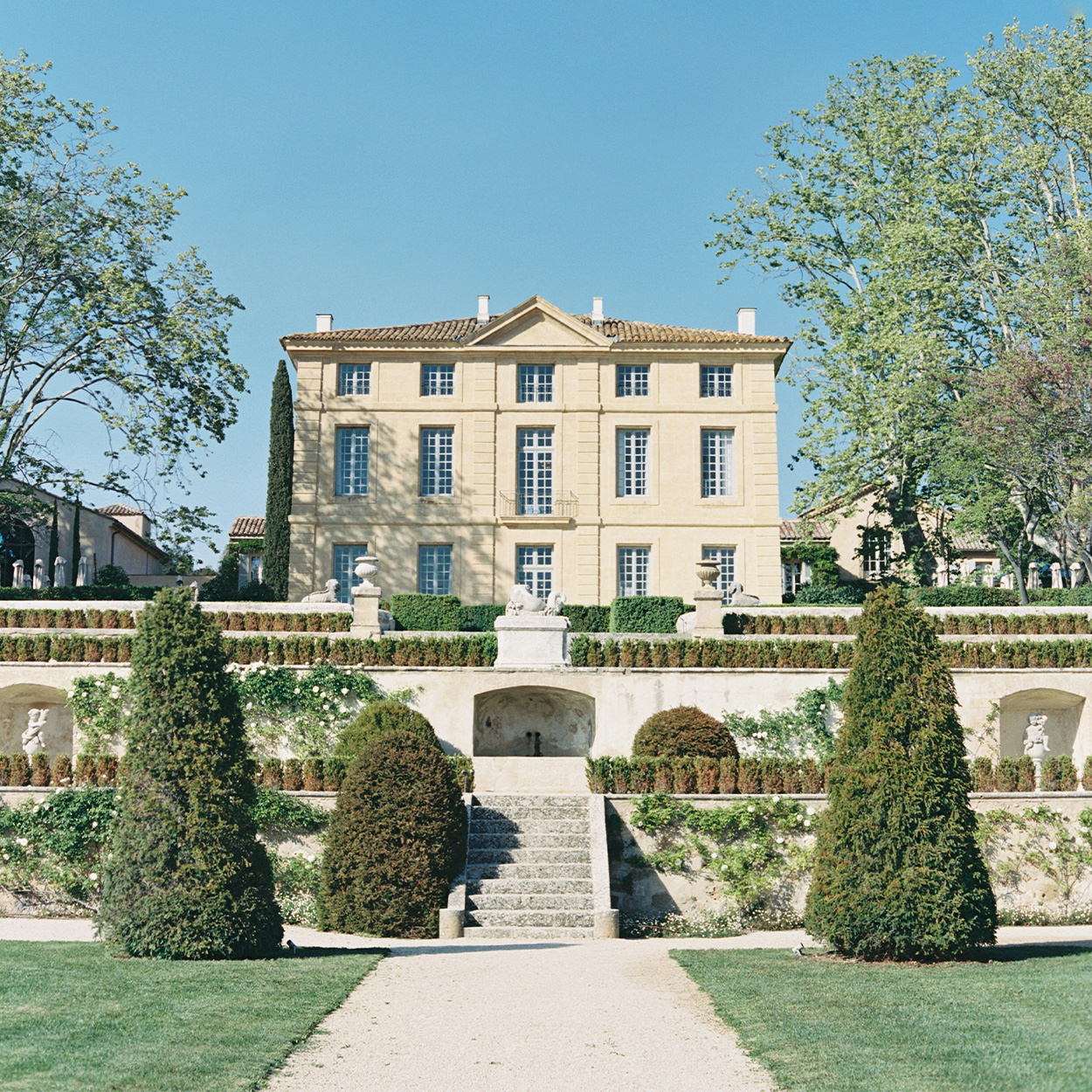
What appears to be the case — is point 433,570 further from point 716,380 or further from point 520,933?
point 520,933

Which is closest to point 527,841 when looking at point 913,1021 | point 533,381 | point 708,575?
point 913,1021

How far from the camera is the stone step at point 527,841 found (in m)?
16.6

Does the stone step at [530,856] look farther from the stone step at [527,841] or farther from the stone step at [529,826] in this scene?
the stone step at [529,826]

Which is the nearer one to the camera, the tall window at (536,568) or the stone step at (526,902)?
the stone step at (526,902)

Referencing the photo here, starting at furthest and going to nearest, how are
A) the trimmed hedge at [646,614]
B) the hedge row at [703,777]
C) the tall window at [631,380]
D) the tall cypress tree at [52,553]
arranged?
the tall cypress tree at [52,553], the tall window at [631,380], the trimmed hedge at [646,614], the hedge row at [703,777]

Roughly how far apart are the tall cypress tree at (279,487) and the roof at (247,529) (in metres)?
11.4

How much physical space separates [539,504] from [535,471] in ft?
3.06

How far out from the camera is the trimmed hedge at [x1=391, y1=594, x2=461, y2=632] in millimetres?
29562

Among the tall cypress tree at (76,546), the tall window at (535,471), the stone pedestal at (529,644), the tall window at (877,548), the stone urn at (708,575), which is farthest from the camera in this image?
the tall cypress tree at (76,546)

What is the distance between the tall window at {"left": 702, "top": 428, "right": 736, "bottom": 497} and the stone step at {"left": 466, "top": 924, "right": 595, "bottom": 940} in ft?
67.5

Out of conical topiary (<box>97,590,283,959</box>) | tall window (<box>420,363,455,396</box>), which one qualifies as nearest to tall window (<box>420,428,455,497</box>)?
tall window (<box>420,363,455,396</box>)

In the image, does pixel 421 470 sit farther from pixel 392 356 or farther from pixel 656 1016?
pixel 656 1016

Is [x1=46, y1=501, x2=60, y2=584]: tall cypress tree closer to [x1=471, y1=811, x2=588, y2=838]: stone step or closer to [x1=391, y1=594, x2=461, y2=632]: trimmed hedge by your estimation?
[x1=391, y1=594, x2=461, y2=632]: trimmed hedge

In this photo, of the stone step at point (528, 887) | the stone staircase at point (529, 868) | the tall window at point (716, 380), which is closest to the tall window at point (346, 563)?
the tall window at point (716, 380)
